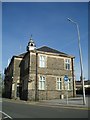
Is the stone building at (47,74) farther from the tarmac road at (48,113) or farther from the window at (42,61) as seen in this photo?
the tarmac road at (48,113)

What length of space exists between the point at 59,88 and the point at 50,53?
6.21 meters

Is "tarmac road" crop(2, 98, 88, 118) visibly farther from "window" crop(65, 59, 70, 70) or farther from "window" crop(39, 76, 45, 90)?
"window" crop(65, 59, 70, 70)

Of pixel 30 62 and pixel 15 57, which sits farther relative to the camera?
pixel 15 57

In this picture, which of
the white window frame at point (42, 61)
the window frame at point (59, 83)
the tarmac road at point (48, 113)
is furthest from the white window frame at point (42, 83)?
the tarmac road at point (48, 113)

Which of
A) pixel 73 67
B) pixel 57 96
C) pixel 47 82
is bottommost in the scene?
pixel 57 96

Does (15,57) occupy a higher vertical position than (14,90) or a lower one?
higher

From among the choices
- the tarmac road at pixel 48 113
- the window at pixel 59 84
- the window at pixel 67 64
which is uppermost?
the window at pixel 67 64

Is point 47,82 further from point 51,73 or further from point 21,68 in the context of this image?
point 21,68

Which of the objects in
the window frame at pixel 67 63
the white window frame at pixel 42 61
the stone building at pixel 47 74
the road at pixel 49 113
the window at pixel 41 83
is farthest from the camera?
the window frame at pixel 67 63

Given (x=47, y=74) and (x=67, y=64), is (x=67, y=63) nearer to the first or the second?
(x=67, y=64)

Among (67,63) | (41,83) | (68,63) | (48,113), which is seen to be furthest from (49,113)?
(68,63)

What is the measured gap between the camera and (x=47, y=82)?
37.8m

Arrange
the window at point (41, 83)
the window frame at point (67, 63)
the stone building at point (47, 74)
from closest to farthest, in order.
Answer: the stone building at point (47, 74) < the window at point (41, 83) < the window frame at point (67, 63)

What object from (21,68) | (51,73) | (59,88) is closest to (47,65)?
(51,73)
